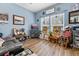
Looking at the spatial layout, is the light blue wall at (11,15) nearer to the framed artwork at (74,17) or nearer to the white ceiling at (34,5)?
the white ceiling at (34,5)

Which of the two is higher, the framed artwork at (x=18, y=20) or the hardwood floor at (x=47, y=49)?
the framed artwork at (x=18, y=20)

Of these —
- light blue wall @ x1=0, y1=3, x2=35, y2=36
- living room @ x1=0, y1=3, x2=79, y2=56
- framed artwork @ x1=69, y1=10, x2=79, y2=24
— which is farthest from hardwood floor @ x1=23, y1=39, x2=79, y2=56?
framed artwork @ x1=69, y1=10, x2=79, y2=24

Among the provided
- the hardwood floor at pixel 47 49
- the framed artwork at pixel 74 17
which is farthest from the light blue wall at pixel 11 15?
the framed artwork at pixel 74 17

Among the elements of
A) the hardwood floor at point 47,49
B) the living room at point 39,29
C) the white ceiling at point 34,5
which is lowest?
the hardwood floor at point 47,49

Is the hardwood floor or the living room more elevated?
the living room

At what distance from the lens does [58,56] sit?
5.45 ft

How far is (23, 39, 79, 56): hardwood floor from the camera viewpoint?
1642mm

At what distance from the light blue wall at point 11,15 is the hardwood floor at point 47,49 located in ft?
0.82

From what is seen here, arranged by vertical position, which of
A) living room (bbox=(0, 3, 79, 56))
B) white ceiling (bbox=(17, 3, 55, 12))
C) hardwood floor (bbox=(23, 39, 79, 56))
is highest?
white ceiling (bbox=(17, 3, 55, 12))

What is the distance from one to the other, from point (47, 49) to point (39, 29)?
384 millimetres

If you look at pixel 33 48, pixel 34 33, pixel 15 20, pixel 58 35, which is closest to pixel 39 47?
pixel 33 48

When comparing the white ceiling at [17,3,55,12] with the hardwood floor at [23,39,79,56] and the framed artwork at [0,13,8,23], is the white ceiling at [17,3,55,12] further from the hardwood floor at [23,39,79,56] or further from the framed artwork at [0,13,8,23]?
the hardwood floor at [23,39,79,56]

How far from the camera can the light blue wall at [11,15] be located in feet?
5.29

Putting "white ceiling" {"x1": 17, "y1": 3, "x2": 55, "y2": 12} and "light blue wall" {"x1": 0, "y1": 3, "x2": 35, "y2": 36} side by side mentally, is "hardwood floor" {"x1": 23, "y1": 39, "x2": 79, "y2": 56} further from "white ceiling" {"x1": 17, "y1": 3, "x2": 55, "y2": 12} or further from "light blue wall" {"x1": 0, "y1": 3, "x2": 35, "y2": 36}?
"white ceiling" {"x1": 17, "y1": 3, "x2": 55, "y2": 12}
